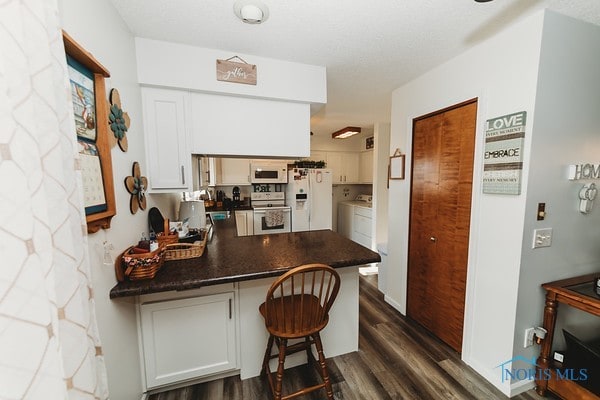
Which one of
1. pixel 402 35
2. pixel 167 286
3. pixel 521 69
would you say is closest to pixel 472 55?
pixel 521 69

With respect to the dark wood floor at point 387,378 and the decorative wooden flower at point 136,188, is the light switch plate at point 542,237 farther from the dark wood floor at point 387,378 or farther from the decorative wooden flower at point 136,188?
the decorative wooden flower at point 136,188

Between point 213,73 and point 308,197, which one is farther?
point 308,197

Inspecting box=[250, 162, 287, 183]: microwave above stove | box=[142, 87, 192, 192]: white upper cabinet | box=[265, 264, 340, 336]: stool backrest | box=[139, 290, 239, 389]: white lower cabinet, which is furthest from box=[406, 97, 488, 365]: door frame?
box=[250, 162, 287, 183]: microwave above stove

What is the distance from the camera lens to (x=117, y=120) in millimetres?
1226

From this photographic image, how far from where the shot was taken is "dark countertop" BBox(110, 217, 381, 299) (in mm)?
1212

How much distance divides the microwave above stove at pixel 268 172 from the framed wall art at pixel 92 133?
304 centimetres

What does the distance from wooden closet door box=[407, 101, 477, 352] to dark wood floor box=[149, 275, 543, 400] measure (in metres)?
0.24

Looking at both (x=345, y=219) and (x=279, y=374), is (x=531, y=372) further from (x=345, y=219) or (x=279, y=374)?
(x=345, y=219)

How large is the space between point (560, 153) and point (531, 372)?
1.47m

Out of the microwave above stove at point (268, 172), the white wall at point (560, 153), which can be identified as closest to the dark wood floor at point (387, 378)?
the white wall at point (560, 153)

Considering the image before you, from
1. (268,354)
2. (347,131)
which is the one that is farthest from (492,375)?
(347,131)

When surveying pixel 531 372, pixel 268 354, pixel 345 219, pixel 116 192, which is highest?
pixel 116 192

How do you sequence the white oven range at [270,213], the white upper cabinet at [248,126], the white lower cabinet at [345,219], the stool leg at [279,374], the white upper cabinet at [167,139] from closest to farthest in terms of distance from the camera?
the stool leg at [279,374] → the white upper cabinet at [167,139] → the white upper cabinet at [248,126] → the white oven range at [270,213] → the white lower cabinet at [345,219]

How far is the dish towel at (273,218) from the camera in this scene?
4.01 metres
